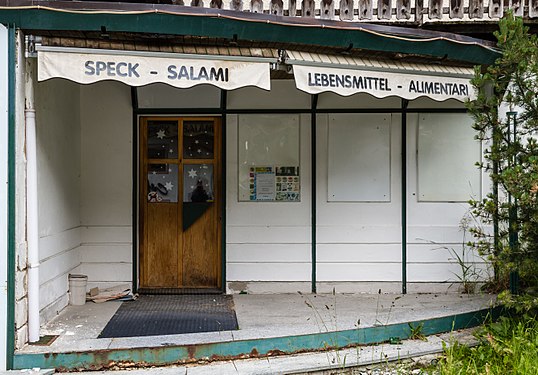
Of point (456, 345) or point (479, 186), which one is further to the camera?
point (479, 186)

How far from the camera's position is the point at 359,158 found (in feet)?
26.0

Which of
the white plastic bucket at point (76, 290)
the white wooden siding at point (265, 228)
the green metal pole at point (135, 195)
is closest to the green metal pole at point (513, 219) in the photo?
the white wooden siding at point (265, 228)

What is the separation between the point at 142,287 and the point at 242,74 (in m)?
3.49

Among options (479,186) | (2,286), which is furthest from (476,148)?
(2,286)

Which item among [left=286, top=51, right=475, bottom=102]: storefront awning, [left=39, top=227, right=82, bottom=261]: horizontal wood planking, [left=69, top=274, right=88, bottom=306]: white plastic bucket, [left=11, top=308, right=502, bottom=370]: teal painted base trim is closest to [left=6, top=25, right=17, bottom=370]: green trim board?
[left=11, top=308, right=502, bottom=370]: teal painted base trim

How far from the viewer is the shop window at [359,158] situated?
7.90 metres

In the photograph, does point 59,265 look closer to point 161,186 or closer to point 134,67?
point 161,186

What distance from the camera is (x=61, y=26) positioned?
16.9 ft

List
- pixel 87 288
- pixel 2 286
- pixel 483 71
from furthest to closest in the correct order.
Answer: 1. pixel 87 288
2. pixel 483 71
3. pixel 2 286

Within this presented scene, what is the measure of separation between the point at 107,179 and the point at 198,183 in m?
1.15

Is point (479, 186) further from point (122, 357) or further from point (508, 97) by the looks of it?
point (122, 357)

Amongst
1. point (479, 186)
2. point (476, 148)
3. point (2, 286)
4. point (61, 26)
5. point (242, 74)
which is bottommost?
point (2, 286)

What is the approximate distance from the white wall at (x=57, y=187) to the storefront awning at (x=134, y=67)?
761 mm

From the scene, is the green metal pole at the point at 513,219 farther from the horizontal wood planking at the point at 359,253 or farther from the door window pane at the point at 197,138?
the door window pane at the point at 197,138
